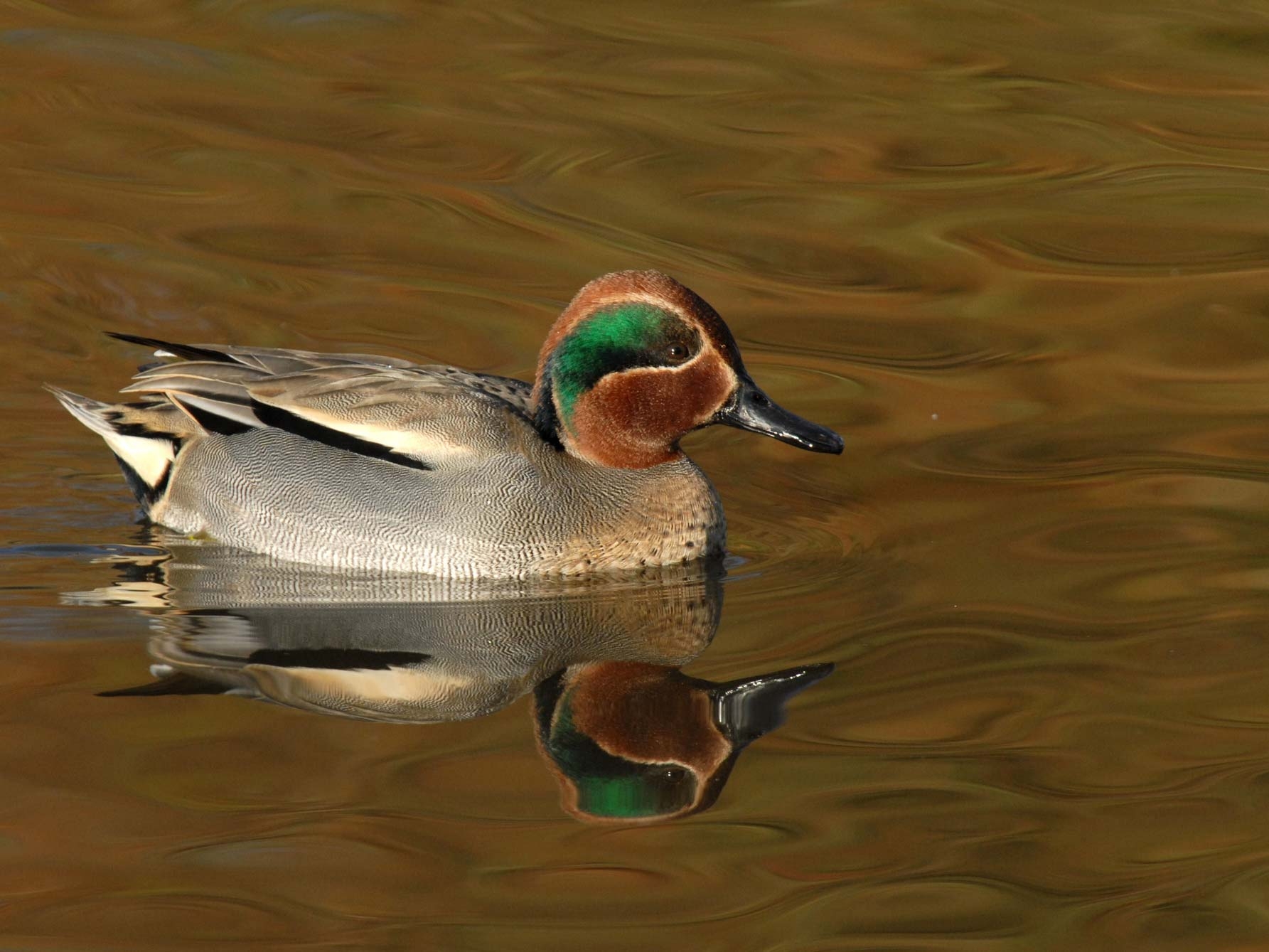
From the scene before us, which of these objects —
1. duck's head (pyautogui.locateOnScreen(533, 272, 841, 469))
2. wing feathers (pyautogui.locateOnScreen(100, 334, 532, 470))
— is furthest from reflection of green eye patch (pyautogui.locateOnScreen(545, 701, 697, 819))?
duck's head (pyautogui.locateOnScreen(533, 272, 841, 469))

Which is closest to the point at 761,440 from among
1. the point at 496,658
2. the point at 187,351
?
→ the point at 187,351

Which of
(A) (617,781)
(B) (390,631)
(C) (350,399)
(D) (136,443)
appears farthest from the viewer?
(D) (136,443)

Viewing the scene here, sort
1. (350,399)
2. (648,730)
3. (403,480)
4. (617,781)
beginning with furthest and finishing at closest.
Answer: (350,399) → (403,480) → (648,730) → (617,781)

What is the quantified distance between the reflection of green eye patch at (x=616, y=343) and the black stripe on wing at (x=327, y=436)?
66cm

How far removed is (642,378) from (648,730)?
199cm

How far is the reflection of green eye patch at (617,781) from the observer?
5348mm

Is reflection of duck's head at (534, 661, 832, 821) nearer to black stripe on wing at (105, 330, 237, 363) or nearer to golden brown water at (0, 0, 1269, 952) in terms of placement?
golden brown water at (0, 0, 1269, 952)

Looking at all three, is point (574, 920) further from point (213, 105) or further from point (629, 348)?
point (213, 105)

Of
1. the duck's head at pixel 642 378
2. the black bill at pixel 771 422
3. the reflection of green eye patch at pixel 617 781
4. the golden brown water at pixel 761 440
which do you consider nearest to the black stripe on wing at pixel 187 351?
the golden brown water at pixel 761 440

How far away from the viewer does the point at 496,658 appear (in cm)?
644

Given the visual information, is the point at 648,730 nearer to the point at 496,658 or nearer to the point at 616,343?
the point at 496,658

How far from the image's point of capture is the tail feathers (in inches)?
317

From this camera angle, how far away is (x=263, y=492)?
7.67 metres

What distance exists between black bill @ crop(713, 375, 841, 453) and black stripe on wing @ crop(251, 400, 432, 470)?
121 centimetres
